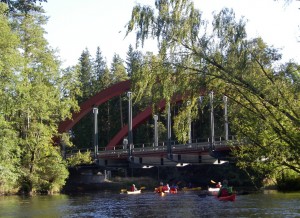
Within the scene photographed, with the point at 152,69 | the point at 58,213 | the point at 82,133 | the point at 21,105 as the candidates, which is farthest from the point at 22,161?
→ the point at 82,133

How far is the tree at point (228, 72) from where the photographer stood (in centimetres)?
1263

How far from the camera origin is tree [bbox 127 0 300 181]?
12.6 m

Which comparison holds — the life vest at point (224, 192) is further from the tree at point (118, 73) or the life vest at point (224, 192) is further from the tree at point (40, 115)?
the tree at point (118, 73)

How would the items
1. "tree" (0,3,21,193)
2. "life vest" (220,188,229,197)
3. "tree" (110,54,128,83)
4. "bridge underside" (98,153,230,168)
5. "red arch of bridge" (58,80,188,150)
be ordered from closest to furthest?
"life vest" (220,188,229,197) → "tree" (0,3,21,193) → "bridge underside" (98,153,230,168) → "red arch of bridge" (58,80,188,150) → "tree" (110,54,128,83)

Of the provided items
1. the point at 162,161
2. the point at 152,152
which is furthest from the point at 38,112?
the point at 162,161

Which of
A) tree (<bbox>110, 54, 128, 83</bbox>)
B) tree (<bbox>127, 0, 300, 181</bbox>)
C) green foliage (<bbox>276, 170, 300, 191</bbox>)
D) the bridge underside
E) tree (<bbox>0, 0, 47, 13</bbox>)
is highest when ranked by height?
tree (<bbox>110, 54, 128, 83</bbox>)

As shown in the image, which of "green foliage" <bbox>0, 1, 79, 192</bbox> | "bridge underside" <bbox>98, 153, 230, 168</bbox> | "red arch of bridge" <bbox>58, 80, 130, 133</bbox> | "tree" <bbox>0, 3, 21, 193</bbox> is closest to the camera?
"tree" <bbox>0, 3, 21, 193</bbox>

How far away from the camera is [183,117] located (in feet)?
47.0

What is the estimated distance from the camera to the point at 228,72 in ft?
41.4

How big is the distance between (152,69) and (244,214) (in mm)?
7997

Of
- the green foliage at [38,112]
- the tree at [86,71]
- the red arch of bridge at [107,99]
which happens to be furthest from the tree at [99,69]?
the green foliage at [38,112]

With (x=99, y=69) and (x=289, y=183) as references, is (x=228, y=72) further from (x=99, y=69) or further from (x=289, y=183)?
(x=99, y=69)

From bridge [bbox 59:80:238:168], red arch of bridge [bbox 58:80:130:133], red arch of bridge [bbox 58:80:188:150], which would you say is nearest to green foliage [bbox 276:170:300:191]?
bridge [bbox 59:80:238:168]

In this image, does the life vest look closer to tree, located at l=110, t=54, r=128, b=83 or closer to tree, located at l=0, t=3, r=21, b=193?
tree, located at l=0, t=3, r=21, b=193
